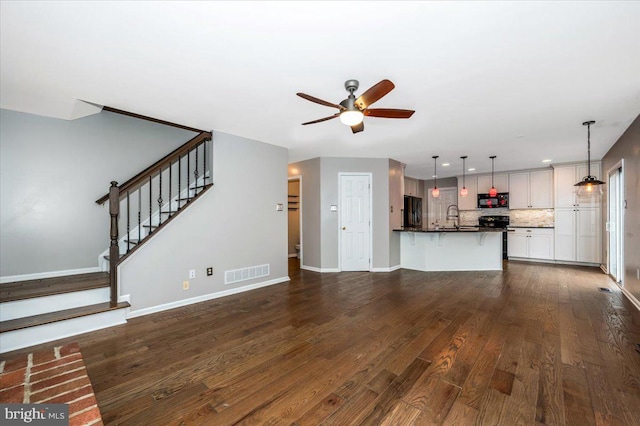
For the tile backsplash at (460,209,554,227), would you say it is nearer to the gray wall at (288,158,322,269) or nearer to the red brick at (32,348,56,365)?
the gray wall at (288,158,322,269)

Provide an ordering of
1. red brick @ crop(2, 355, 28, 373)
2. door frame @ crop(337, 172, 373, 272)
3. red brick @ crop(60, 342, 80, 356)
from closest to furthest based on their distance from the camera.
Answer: red brick @ crop(2, 355, 28, 373)
red brick @ crop(60, 342, 80, 356)
door frame @ crop(337, 172, 373, 272)

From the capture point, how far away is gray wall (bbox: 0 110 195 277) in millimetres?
3449

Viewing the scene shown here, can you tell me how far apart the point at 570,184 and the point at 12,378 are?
928 centimetres

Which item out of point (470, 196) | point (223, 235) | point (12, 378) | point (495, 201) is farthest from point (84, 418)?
point (470, 196)

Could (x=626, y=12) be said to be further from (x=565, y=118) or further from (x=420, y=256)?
(x=420, y=256)

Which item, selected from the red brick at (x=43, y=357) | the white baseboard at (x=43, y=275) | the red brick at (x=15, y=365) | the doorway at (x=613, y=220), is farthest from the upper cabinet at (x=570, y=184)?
the white baseboard at (x=43, y=275)

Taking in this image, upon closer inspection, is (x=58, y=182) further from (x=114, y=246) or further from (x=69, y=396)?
(x=69, y=396)

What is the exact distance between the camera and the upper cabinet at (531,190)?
6969 mm

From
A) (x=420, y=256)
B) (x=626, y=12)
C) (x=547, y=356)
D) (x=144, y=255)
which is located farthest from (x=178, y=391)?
(x=420, y=256)

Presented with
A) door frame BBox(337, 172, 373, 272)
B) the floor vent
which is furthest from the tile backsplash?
the floor vent

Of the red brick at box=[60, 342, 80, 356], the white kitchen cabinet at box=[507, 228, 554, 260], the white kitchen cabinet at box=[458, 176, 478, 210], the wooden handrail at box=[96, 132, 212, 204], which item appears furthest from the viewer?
the white kitchen cabinet at box=[458, 176, 478, 210]

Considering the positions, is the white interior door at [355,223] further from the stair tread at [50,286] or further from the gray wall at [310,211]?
the stair tread at [50,286]

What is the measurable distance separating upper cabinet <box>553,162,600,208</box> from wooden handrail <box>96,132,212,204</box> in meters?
7.95

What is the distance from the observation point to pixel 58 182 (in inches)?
148
